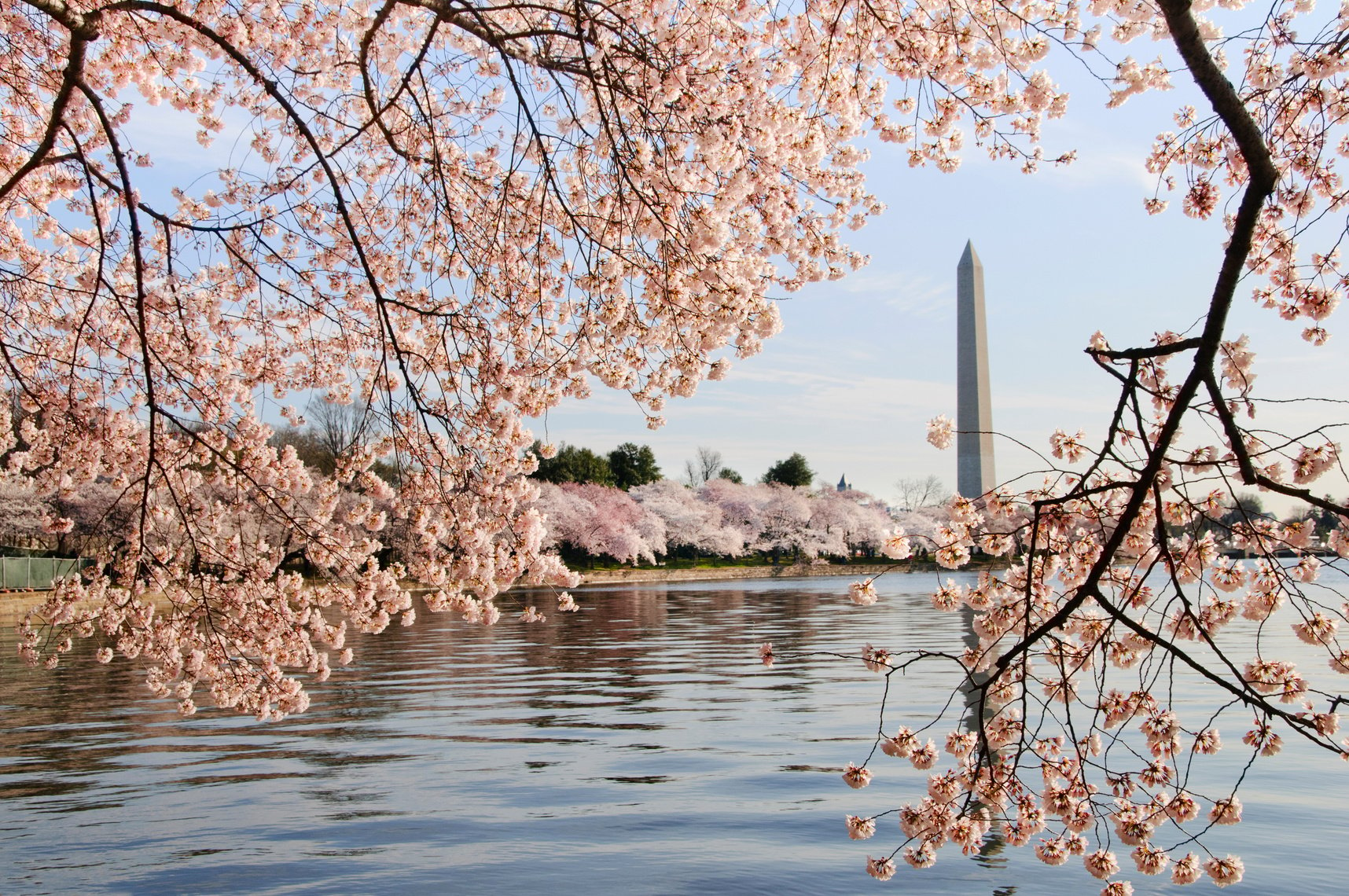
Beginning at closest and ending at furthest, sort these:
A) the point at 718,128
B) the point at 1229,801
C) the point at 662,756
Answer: the point at 1229,801, the point at 718,128, the point at 662,756

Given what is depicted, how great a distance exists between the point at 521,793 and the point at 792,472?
5407 cm

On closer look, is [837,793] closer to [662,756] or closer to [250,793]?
[662,756]

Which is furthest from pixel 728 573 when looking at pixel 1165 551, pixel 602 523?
pixel 1165 551

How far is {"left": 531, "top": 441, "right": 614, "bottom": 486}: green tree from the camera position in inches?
1988

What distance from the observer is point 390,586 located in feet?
20.6

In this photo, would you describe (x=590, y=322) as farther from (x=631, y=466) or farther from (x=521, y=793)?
(x=631, y=466)

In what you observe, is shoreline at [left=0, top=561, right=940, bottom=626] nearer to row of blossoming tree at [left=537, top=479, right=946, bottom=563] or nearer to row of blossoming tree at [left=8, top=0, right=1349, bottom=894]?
row of blossoming tree at [left=537, top=479, right=946, bottom=563]

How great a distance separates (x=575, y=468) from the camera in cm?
5081

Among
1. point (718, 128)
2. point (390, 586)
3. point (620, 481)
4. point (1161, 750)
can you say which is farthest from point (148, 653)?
point (620, 481)

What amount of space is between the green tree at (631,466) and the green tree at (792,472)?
8476 mm

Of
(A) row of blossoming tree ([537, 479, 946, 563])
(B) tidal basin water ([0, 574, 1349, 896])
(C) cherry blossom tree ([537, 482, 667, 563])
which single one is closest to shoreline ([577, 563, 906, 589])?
(A) row of blossoming tree ([537, 479, 946, 563])

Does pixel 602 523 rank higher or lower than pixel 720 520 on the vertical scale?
lower

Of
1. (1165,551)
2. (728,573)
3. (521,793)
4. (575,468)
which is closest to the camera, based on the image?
(1165,551)

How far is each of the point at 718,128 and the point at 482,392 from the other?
7.32ft
